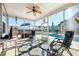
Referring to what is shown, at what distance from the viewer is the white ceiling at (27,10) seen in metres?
3.27

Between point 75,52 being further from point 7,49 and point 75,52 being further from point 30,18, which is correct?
point 7,49

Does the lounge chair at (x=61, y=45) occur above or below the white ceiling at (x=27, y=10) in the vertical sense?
below

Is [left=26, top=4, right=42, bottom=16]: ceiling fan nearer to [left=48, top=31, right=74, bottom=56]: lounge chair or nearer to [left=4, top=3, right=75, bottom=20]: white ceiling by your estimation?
[left=4, top=3, right=75, bottom=20]: white ceiling

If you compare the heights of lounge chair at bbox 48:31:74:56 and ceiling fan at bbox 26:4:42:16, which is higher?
ceiling fan at bbox 26:4:42:16

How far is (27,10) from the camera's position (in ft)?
10.9

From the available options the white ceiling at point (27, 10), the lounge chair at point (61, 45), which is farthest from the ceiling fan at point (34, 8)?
the lounge chair at point (61, 45)

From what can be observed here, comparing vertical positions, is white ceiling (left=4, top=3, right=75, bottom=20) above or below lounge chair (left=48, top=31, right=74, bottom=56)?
above

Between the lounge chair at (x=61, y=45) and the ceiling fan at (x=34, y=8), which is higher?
the ceiling fan at (x=34, y=8)

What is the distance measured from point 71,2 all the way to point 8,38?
2.04 meters

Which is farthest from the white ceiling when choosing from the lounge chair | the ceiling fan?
the lounge chair

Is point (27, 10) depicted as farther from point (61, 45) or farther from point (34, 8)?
point (61, 45)

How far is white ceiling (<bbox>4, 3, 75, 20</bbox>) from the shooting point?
3.27 metres

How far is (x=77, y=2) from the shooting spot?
128 inches

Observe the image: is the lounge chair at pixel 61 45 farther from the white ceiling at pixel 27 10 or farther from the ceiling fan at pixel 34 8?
the ceiling fan at pixel 34 8
